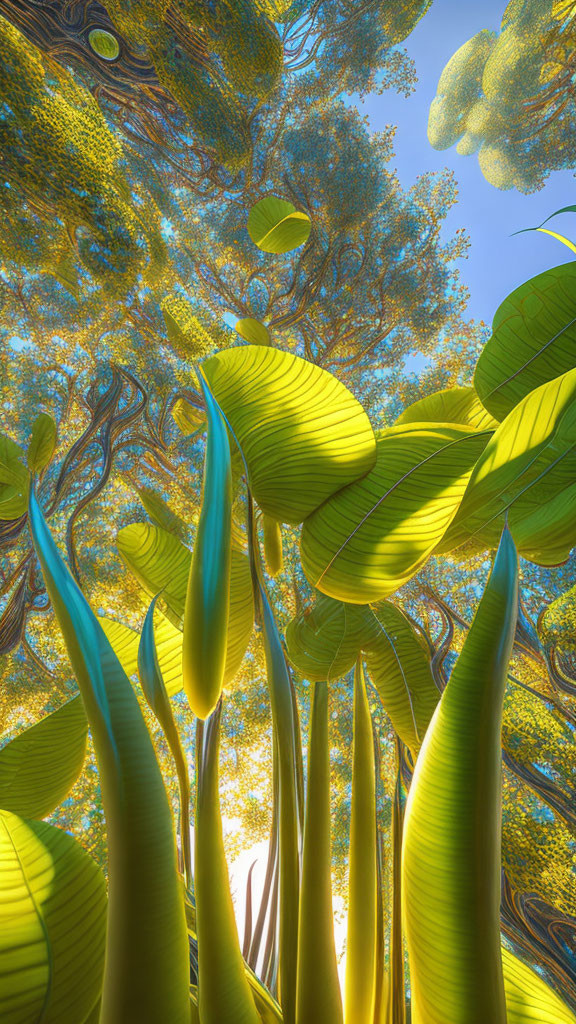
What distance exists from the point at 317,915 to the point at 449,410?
0.41m

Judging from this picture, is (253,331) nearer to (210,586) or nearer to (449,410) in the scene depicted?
(449,410)

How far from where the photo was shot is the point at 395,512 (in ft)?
0.74

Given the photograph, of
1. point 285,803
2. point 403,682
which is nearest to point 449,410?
point 403,682

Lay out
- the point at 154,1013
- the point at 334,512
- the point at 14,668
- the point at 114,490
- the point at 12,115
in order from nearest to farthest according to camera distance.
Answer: the point at 154,1013 < the point at 334,512 < the point at 12,115 < the point at 14,668 < the point at 114,490

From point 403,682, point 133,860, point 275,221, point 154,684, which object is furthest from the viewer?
point 275,221

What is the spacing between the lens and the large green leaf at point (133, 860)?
113mm

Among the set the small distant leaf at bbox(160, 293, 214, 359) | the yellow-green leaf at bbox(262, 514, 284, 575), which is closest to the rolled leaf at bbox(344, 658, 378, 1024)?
the yellow-green leaf at bbox(262, 514, 284, 575)

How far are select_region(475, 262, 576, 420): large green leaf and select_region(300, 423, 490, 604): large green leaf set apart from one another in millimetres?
72

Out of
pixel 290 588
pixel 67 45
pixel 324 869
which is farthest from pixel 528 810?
pixel 67 45

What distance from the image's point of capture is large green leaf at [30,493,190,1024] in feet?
0.37

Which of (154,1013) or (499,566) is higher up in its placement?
(499,566)

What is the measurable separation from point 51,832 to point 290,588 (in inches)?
53.5

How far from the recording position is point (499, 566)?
0.14 m

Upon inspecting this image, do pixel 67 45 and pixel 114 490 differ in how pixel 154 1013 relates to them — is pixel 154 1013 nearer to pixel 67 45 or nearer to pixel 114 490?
pixel 114 490
